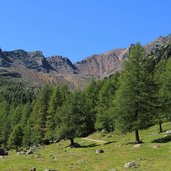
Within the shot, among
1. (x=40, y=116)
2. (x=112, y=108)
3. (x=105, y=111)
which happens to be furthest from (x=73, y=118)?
(x=40, y=116)

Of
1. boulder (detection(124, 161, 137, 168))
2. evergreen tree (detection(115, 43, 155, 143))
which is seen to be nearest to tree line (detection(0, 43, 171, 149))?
evergreen tree (detection(115, 43, 155, 143))

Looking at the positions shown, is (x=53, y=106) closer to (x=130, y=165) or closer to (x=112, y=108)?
(x=112, y=108)

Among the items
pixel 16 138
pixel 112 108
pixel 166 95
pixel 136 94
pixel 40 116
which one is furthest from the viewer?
pixel 16 138

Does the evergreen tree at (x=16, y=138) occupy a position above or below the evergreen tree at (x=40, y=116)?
below

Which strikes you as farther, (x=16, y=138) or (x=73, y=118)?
(x=16, y=138)

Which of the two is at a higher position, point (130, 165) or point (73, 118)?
point (73, 118)

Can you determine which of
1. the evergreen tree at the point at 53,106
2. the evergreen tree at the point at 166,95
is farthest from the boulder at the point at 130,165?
the evergreen tree at the point at 53,106

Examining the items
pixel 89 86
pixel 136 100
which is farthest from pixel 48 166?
pixel 89 86

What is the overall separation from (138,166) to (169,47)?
168m

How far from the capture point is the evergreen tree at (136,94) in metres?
55.5

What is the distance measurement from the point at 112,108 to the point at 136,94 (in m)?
5.81

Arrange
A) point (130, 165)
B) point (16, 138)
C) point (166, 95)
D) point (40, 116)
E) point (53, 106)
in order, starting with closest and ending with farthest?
point (130, 165) < point (166, 95) < point (53, 106) < point (40, 116) < point (16, 138)

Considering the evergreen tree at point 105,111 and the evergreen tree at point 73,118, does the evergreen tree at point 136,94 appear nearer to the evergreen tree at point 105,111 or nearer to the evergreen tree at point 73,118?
the evergreen tree at point 73,118

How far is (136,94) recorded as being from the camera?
184 feet
